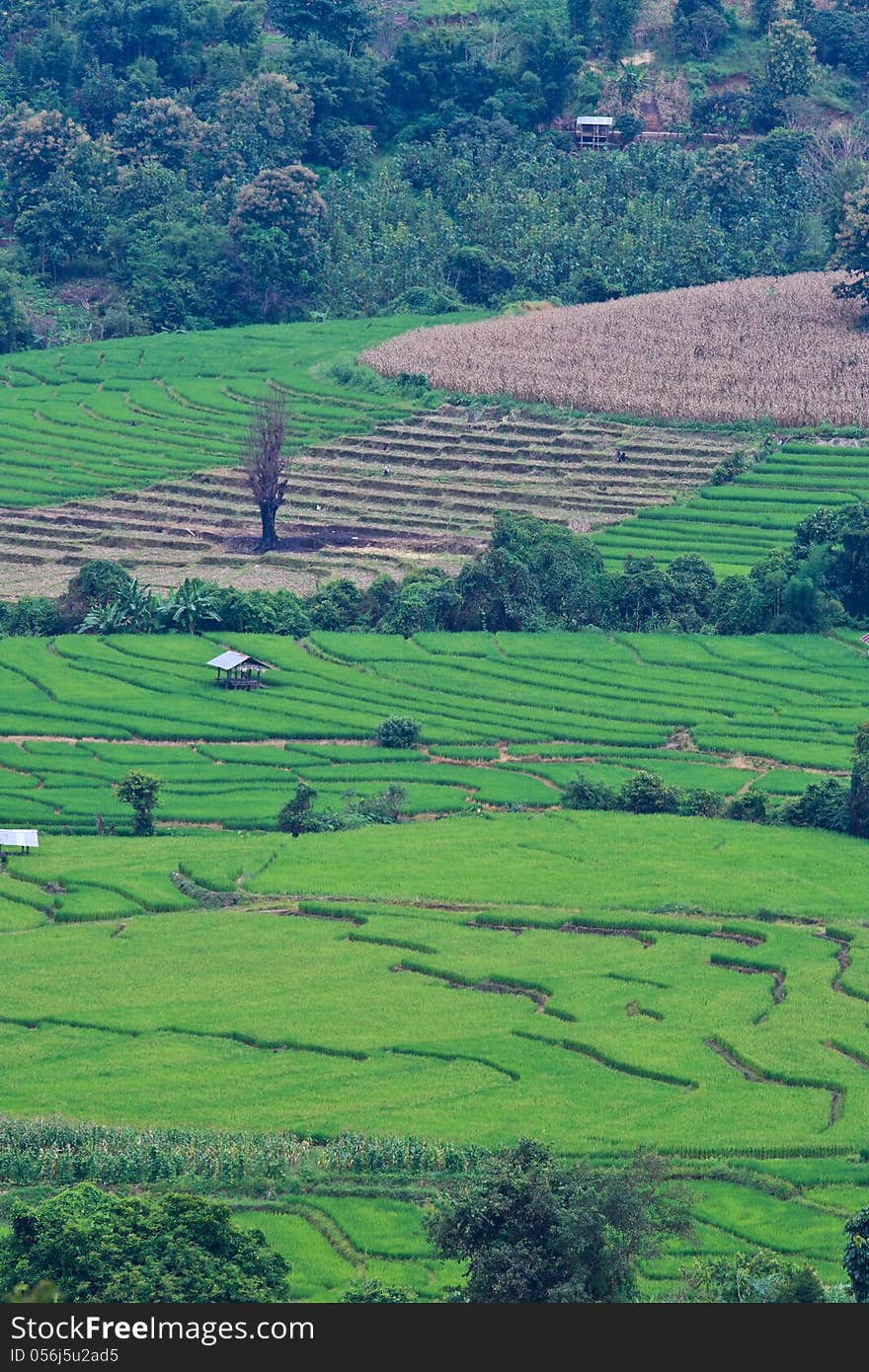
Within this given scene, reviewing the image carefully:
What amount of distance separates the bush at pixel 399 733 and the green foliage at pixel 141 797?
7.63m

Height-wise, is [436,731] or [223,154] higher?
[223,154]

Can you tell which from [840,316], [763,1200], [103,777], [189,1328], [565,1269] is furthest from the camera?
[840,316]

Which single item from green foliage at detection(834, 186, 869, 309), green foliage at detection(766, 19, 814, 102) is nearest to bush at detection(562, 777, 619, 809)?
green foliage at detection(834, 186, 869, 309)

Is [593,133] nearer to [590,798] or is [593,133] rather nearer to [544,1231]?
[590,798]

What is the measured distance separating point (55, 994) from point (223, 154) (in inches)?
2979

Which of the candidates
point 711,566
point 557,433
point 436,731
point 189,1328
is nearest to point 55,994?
point 436,731

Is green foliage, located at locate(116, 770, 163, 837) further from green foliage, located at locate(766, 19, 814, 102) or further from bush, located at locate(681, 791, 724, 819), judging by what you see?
green foliage, located at locate(766, 19, 814, 102)

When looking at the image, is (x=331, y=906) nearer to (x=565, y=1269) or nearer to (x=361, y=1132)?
(x=361, y=1132)

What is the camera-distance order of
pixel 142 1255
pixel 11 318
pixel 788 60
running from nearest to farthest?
pixel 142 1255 < pixel 11 318 < pixel 788 60

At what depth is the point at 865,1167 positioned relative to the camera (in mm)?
35156

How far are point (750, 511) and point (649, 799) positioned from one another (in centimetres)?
2503

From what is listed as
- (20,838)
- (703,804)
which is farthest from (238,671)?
(703,804)

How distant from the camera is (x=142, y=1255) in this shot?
29.1 meters

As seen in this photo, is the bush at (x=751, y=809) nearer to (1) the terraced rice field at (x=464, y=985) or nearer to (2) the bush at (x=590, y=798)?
(1) the terraced rice field at (x=464, y=985)
